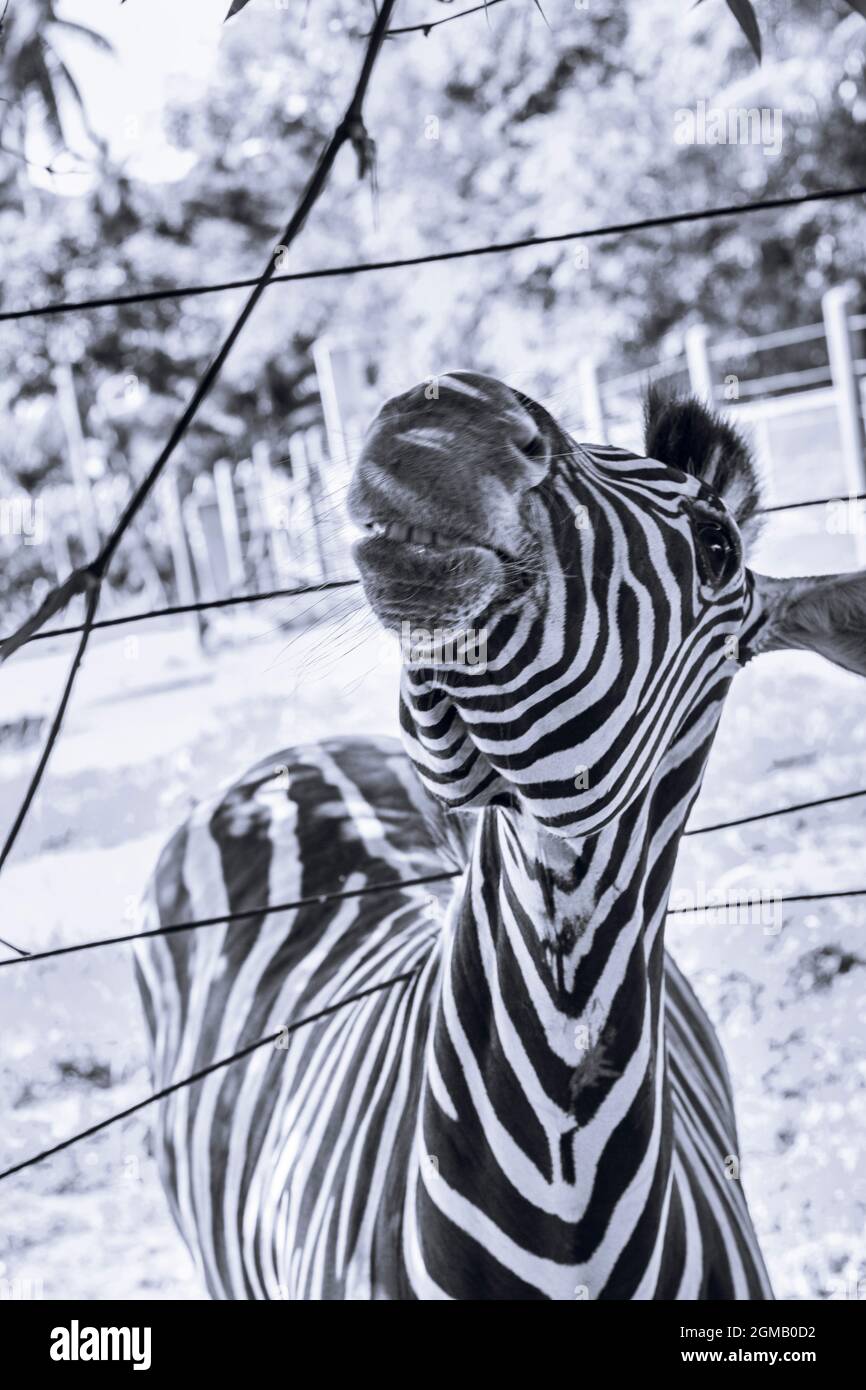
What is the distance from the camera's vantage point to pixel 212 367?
0.40 meters

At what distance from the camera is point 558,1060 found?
0.66m

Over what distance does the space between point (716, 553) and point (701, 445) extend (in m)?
0.11

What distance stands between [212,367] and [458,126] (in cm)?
850

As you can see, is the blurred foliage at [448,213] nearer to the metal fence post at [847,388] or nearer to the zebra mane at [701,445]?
the metal fence post at [847,388]

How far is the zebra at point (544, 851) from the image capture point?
531 millimetres

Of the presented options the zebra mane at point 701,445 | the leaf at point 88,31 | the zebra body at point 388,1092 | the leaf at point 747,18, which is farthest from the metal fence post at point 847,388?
the leaf at point 747,18

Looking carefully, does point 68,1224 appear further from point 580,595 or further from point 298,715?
point 298,715

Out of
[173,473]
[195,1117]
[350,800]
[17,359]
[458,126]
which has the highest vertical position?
[458,126]

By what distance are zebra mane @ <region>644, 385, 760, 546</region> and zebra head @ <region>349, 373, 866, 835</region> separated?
6cm

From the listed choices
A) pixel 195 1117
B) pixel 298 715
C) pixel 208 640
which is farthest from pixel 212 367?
pixel 208 640
